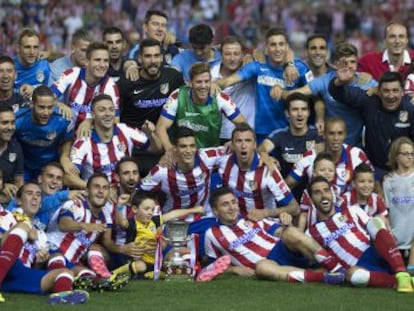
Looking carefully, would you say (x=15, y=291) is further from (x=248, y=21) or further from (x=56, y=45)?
(x=248, y=21)

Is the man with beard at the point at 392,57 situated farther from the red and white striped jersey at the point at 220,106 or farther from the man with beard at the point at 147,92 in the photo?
the man with beard at the point at 147,92

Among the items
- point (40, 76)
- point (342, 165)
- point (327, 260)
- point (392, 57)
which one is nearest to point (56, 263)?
point (327, 260)

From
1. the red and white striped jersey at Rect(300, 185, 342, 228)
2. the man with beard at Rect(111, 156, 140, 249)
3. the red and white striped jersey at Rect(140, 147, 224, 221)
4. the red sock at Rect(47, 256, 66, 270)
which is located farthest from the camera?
the red and white striped jersey at Rect(140, 147, 224, 221)

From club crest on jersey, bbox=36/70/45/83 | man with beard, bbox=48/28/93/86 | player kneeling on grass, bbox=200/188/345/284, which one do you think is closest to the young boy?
player kneeling on grass, bbox=200/188/345/284

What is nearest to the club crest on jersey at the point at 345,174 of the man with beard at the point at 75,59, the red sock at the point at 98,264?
the red sock at the point at 98,264

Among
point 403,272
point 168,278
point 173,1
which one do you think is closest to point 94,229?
point 168,278

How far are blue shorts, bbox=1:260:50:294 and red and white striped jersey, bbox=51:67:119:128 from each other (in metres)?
2.71

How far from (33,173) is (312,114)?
2.86 metres

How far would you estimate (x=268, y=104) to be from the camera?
45.1ft

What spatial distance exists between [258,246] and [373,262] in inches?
49.8

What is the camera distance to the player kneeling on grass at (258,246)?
11750 mm

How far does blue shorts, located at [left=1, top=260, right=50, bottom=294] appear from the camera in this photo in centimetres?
1099

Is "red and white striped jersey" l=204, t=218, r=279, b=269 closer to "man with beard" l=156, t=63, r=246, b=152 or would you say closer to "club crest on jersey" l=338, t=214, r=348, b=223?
"club crest on jersey" l=338, t=214, r=348, b=223

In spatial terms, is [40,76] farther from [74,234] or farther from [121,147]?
[74,234]
